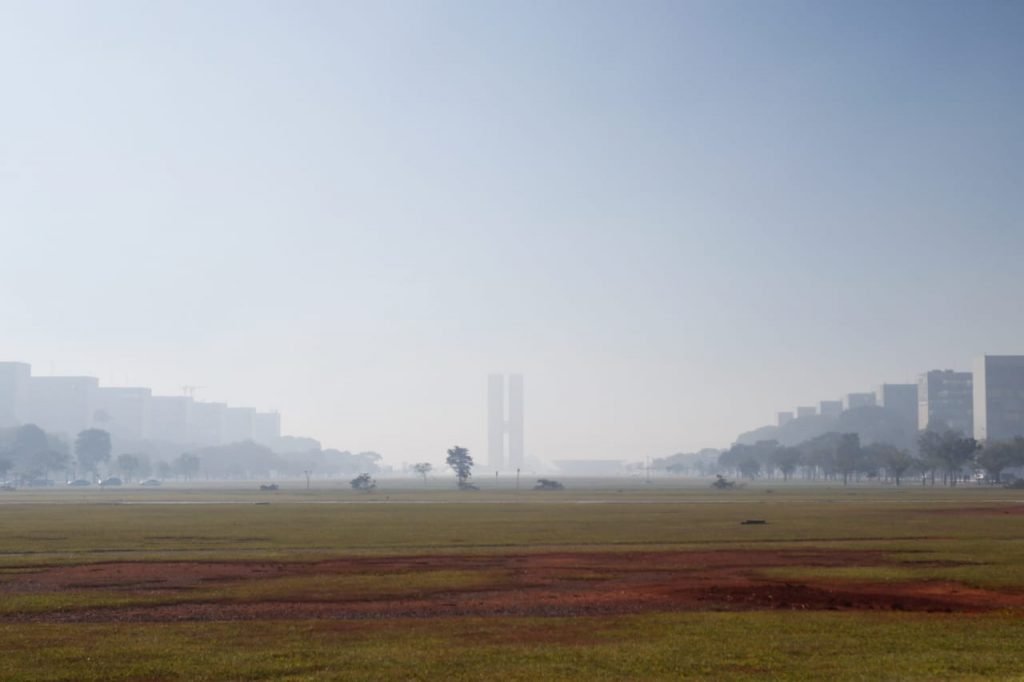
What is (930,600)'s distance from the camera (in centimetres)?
3192

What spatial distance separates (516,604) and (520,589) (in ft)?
11.1

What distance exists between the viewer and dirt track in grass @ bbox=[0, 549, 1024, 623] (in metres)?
30.4

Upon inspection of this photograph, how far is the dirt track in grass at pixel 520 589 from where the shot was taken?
30.4m

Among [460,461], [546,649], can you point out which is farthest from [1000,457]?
[546,649]

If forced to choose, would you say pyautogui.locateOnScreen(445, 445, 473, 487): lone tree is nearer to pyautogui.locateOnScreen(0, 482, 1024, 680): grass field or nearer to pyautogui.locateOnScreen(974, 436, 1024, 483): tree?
pyautogui.locateOnScreen(974, 436, 1024, 483): tree

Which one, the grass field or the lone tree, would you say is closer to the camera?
the grass field

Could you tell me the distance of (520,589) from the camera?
34.9 m

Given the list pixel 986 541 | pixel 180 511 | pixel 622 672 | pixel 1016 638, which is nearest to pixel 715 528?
pixel 986 541

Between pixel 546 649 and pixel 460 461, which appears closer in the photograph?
pixel 546 649

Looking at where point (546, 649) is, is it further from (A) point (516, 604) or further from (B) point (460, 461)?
(B) point (460, 461)

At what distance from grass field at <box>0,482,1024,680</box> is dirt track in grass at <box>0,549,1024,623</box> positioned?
5.8 inches

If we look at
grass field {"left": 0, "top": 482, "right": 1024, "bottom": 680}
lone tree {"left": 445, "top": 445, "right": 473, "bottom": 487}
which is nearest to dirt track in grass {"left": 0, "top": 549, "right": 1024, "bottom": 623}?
grass field {"left": 0, "top": 482, "right": 1024, "bottom": 680}

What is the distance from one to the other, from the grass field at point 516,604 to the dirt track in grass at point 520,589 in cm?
15

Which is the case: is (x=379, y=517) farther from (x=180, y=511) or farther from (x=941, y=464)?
(x=941, y=464)
